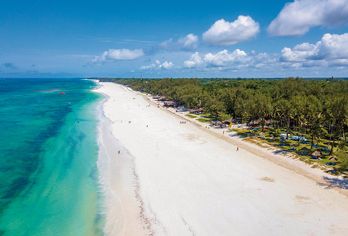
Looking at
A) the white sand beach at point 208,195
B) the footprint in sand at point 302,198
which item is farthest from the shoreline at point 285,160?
the footprint in sand at point 302,198

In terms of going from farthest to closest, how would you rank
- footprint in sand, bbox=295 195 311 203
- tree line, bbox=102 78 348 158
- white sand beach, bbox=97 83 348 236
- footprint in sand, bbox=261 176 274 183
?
tree line, bbox=102 78 348 158 < footprint in sand, bbox=261 176 274 183 < footprint in sand, bbox=295 195 311 203 < white sand beach, bbox=97 83 348 236

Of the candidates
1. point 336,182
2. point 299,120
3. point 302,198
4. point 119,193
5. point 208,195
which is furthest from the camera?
point 299,120

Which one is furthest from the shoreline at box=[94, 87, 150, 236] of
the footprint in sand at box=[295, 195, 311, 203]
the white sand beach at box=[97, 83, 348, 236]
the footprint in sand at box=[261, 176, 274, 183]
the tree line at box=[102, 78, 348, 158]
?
the tree line at box=[102, 78, 348, 158]

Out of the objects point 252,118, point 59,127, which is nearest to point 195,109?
point 252,118

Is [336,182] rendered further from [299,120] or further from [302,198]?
[299,120]

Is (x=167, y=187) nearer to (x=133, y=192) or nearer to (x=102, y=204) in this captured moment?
(x=133, y=192)

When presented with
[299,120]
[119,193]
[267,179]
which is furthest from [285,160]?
[119,193]

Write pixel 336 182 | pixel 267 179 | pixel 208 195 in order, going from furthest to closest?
pixel 267 179
pixel 336 182
pixel 208 195

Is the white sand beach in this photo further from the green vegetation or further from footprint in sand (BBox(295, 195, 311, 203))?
the green vegetation

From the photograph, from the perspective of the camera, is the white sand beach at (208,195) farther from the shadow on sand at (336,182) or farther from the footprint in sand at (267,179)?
the shadow on sand at (336,182)
